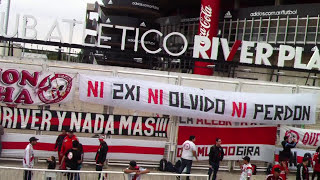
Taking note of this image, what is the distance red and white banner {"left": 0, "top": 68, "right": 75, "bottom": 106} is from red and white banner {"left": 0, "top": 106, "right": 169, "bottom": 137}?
1.16ft

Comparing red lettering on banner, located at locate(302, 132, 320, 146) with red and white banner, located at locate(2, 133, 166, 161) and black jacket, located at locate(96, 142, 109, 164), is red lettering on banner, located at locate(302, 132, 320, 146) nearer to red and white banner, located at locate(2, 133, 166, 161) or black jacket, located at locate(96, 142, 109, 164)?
red and white banner, located at locate(2, 133, 166, 161)

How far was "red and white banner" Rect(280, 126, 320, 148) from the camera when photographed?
Result: 17531mm

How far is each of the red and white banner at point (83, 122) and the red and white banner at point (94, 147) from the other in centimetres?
29

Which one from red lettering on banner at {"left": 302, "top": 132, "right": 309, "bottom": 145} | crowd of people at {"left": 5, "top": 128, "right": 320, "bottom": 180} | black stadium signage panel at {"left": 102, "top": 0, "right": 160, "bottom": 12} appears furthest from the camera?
black stadium signage panel at {"left": 102, "top": 0, "right": 160, "bottom": 12}

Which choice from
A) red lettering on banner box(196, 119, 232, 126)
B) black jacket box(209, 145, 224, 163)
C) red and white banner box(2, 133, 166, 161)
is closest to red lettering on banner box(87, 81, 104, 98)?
red and white banner box(2, 133, 166, 161)

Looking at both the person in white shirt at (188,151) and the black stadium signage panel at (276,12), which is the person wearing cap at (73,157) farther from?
the black stadium signage panel at (276,12)

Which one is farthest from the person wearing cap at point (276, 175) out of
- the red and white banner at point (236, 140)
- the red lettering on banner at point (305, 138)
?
the red lettering on banner at point (305, 138)

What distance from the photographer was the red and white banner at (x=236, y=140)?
16.5m

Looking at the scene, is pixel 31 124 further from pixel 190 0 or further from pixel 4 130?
pixel 190 0

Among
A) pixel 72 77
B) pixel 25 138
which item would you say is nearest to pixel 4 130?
pixel 25 138

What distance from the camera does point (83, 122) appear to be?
15.4 meters

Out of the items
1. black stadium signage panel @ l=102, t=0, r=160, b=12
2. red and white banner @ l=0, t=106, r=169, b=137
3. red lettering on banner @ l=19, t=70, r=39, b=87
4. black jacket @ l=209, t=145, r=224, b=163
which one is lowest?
black jacket @ l=209, t=145, r=224, b=163

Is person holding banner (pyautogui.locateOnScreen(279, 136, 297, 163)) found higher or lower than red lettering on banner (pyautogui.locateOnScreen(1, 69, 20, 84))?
lower

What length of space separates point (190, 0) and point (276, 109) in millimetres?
42617
